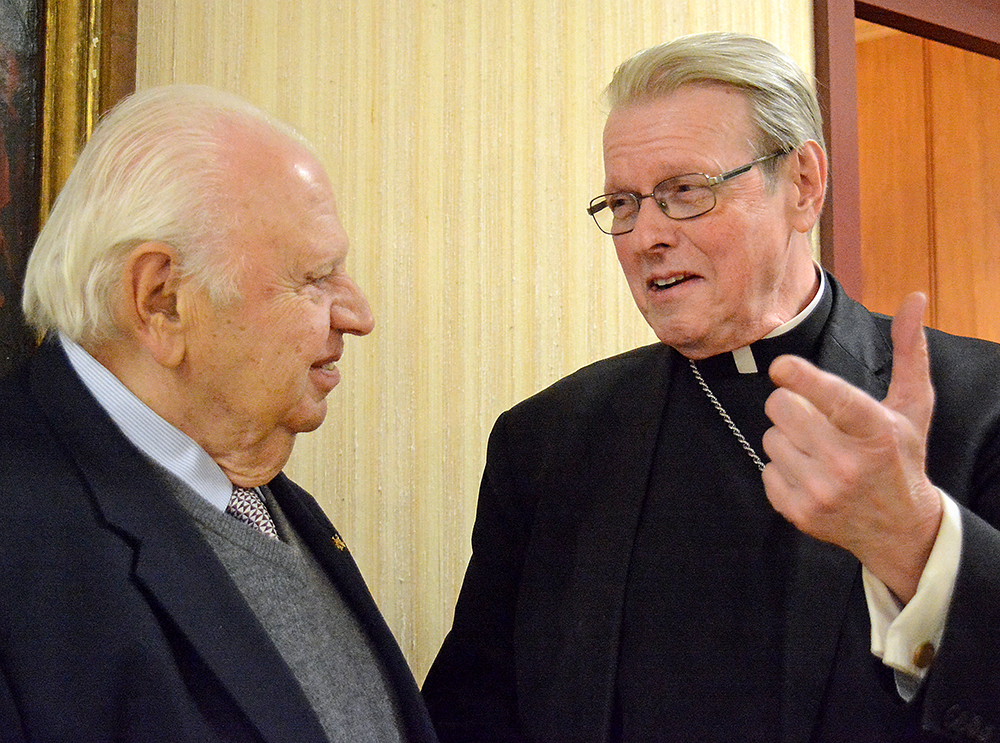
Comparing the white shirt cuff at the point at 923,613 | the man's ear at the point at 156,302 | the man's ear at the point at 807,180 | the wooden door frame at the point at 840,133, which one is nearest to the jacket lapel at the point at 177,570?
the man's ear at the point at 156,302

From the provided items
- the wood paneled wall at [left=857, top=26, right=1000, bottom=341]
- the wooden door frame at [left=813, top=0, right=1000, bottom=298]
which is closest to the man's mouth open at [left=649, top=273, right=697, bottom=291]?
the wooden door frame at [left=813, top=0, right=1000, bottom=298]

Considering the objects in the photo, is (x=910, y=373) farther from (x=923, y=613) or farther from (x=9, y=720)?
(x=9, y=720)

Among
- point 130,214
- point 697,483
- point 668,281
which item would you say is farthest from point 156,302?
point 697,483

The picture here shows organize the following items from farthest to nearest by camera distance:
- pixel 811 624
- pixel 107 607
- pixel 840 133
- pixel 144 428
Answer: pixel 840 133, pixel 811 624, pixel 144 428, pixel 107 607

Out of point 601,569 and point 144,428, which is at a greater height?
point 144,428

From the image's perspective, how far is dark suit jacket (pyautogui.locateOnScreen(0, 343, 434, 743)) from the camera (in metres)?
1.13

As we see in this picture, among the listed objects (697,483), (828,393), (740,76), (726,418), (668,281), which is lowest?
(697,483)

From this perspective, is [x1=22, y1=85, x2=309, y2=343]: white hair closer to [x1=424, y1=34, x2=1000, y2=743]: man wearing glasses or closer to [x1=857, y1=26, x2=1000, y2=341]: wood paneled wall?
[x1=424, y1=34, x2=1000, y2=743]: man wearing glasses

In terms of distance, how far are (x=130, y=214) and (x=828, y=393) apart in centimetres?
93

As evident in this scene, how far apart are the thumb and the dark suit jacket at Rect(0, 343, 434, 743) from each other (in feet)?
2.72

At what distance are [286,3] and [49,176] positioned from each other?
0.80m

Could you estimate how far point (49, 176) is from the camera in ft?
5.89

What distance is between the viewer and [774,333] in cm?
182

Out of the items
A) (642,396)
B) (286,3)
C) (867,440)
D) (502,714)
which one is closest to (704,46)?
(642,396)
